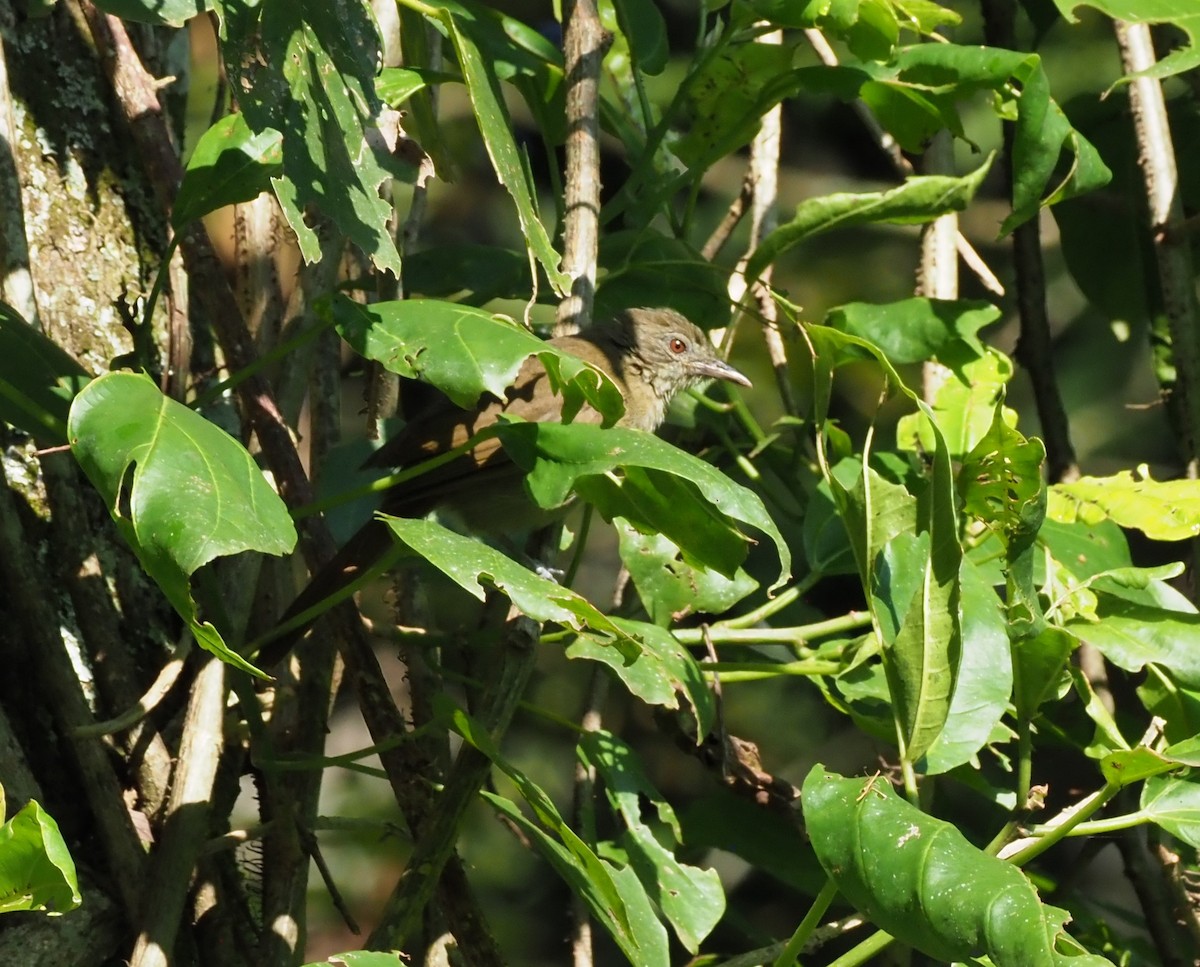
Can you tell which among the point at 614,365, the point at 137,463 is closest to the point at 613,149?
the point at 614,365

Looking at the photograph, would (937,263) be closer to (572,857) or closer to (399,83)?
(399,83)

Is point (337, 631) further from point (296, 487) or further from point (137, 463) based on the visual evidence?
point (137, 463)

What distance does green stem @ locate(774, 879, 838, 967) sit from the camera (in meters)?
1.88

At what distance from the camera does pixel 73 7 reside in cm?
290

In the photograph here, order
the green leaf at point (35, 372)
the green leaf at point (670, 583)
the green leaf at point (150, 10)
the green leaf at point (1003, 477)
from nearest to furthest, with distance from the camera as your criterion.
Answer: the green leaf at point (35, 372)
the green leaf at point (1003, 477)
the green leaf at point (150, 10)
the green leaf at point (670, 583)

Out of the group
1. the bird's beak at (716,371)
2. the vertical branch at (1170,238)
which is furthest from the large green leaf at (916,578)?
the bird's beak at (716,371)

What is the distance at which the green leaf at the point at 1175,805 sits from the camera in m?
2.00

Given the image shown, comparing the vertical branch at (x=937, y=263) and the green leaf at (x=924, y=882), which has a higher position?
the vertical branch at (x=937, y=263)

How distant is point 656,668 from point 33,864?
1.12 meters

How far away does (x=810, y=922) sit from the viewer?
6.28 feet

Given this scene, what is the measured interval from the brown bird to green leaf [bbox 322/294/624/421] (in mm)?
819

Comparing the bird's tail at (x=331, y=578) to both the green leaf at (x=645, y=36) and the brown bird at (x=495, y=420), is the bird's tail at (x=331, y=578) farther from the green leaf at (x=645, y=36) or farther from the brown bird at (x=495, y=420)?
the green leaf at (x=645, y=36)

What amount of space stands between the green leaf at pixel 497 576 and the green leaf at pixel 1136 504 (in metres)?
1.28

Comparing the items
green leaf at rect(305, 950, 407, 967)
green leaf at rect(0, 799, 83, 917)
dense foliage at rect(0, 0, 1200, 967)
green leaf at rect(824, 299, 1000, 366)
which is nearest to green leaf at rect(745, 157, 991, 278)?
dense foliage at rect(0, 0, 1200, 967)
